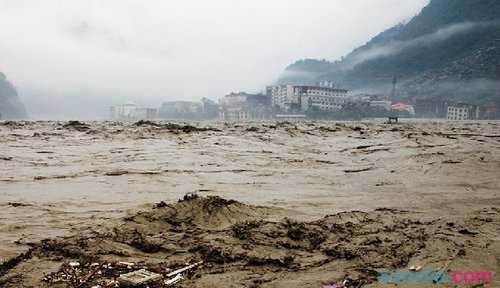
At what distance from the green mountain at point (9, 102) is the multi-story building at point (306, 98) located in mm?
74015

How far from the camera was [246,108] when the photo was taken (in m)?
91.7

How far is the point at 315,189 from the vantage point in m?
5.43

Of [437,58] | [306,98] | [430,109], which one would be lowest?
[430,109]

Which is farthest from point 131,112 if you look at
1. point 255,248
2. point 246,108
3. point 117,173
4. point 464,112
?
point 255,248

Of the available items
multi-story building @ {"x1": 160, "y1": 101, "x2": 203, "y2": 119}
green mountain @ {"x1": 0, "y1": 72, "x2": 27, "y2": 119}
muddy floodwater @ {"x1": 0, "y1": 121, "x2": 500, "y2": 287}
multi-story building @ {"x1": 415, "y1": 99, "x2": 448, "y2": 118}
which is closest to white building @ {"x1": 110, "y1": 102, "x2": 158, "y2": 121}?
multi-story building @ {"x1": 160, "y1": 101, "x2": 203, "y2": 119}

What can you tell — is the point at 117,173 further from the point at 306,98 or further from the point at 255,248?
the point at 306,98

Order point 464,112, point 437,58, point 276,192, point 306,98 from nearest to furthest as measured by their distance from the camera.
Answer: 1. point 276,192
2. point 464,112
3. point 306,98
4. point 437,58

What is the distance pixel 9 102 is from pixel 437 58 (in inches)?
5431

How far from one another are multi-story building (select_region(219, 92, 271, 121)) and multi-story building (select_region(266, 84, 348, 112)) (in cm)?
347

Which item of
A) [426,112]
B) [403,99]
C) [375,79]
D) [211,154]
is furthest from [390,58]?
[211,154]

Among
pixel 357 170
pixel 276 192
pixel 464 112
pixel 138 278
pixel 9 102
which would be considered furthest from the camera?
pixel 9 102

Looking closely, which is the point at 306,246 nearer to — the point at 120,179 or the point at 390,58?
the point at 120,179

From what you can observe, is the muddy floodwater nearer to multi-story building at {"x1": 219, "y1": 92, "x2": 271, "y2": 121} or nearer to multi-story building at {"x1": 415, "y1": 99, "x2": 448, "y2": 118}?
multi-story building at {"x1": 219, "y1": 92, "x2": 271, "y2": 121}

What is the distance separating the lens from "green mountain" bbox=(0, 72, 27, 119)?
4330 inches
